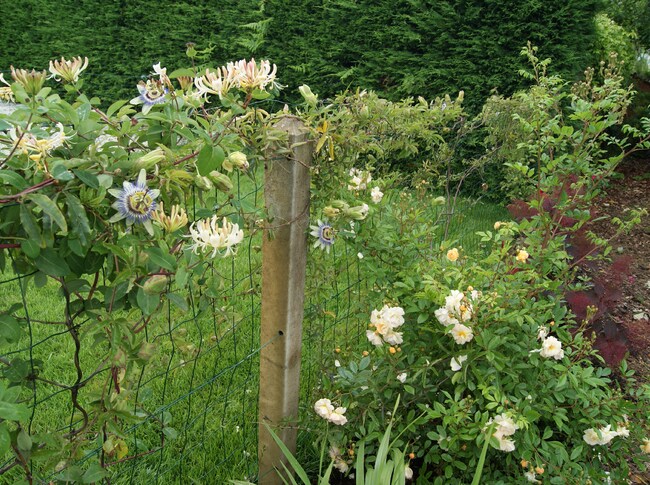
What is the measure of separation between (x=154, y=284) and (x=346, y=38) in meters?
5.91

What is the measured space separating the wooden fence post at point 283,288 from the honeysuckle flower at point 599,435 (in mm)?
906

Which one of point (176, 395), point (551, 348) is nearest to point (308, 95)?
point (551, 348)

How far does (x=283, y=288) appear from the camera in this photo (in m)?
1.70

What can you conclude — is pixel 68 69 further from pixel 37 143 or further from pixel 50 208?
pixel 50 208

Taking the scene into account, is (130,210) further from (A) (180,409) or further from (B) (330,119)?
(A) (180,409)

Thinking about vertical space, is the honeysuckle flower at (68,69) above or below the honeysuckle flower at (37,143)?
above

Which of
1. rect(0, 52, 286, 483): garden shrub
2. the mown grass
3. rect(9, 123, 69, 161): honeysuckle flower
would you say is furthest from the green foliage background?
rect(9, 123, 69, 161): honeysuckle flower

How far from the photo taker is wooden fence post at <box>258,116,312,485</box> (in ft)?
5.22

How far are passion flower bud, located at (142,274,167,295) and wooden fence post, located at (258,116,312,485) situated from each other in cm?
51

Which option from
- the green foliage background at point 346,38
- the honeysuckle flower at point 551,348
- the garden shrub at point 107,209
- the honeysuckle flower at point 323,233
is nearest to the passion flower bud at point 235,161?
the garden shrub at point 107,209

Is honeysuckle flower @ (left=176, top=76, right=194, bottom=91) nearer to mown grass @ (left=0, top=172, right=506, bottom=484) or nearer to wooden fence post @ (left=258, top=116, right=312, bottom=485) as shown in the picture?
wooden fence post @ (left=258, top=116, right=312, bottom=485)

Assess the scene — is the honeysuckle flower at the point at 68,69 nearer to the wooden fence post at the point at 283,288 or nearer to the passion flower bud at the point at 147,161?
the passion flower bud at the point at 147,161

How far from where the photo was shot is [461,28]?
5789mm

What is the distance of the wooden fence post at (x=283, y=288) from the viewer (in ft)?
5.22
